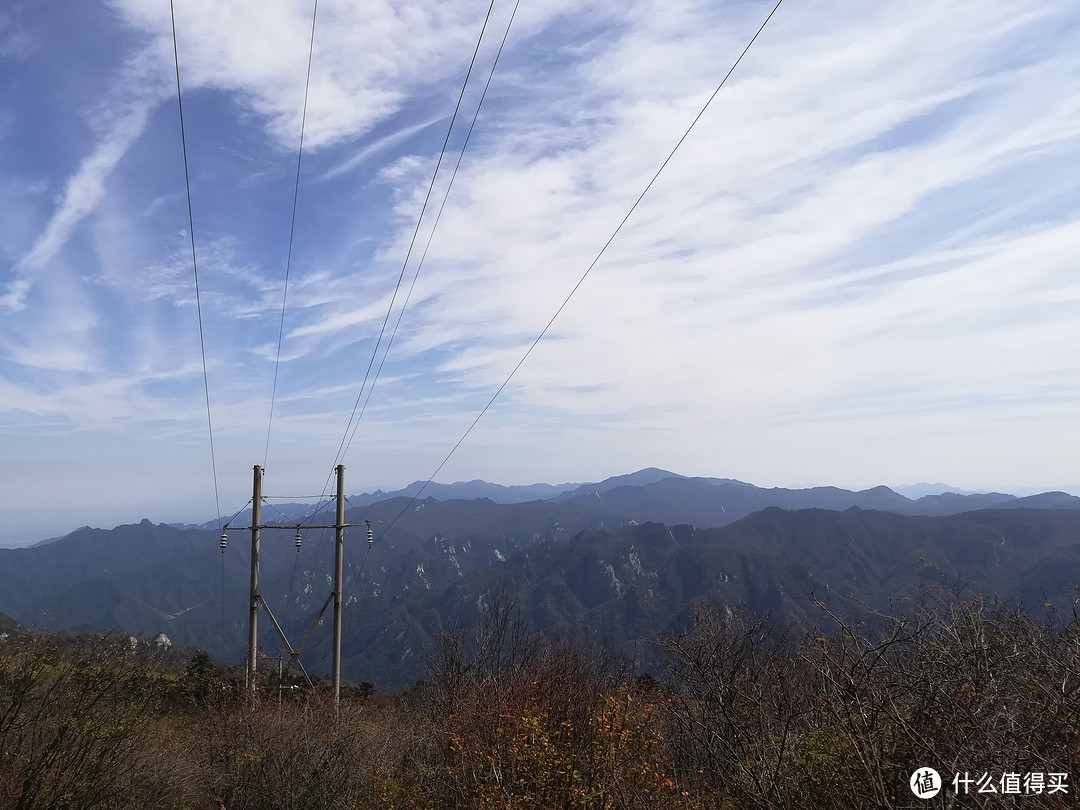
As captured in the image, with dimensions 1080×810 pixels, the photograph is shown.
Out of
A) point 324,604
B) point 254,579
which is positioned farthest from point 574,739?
point 254,579

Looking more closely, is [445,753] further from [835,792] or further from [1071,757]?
[1071,757]

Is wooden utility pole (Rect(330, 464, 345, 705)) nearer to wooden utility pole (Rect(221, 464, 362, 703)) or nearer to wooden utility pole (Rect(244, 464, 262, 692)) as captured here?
wooden utility pole (Rect(221, 464, 362, 703))

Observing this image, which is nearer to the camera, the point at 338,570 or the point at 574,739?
the point at 574,739

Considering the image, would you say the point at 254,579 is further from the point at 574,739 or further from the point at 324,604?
the point at 574,739

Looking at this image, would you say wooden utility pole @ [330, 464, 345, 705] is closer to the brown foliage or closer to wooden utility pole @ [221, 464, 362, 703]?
wooden utility pole @ [221, 464, 362, 703]

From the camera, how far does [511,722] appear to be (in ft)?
37.7

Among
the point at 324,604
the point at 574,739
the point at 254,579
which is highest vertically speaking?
the point at 254,579

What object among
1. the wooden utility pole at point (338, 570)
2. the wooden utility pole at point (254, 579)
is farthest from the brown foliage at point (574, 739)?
the wooden utility pole at point (338, 570)

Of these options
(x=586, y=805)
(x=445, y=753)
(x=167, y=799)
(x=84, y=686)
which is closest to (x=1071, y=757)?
(x=586, y=805)

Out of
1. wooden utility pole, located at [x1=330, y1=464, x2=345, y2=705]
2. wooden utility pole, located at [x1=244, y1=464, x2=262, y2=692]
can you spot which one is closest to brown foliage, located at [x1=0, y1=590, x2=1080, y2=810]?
wooden utility pole, located at [x1=244, y1=464, x2=262, y2=692]

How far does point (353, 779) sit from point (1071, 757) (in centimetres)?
1429

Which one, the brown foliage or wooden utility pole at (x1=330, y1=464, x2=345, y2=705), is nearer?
the brown foliage

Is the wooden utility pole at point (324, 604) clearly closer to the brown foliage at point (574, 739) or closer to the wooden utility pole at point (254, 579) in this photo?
the wooden utility pole at point (254, 579)

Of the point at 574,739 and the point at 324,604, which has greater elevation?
the point at 324,604
